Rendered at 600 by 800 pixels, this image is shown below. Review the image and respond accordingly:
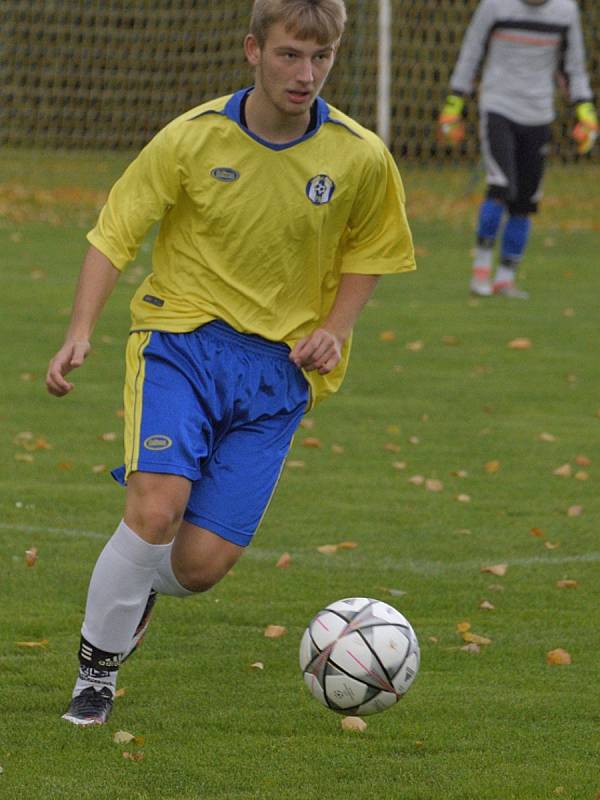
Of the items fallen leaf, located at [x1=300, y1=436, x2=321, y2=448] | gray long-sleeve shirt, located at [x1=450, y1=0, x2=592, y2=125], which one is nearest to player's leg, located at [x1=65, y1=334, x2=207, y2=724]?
fallen leaf, located at [x1=300, y1=436, x2=321, y2=448]

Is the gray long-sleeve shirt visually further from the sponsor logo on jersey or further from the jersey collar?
the sponsor logo on jersey

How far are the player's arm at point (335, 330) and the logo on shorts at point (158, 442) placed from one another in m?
0.45

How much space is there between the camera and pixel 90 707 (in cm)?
438

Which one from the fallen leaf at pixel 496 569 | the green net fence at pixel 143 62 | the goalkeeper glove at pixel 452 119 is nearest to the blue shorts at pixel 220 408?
the fallen leaf at pixel 496 569

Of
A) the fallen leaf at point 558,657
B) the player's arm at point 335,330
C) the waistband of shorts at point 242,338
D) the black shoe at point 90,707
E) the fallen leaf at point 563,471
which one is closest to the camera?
the black shoe at point 90,707

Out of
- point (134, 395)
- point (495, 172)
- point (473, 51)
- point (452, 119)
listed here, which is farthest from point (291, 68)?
point (473, 51)

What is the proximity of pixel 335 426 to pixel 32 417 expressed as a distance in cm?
174

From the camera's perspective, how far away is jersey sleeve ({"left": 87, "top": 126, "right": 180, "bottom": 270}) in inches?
176

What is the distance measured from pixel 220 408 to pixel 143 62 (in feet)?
66.4

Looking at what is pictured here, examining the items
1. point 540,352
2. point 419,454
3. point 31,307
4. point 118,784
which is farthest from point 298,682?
point 31,307

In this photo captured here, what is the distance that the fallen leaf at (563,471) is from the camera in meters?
7.88

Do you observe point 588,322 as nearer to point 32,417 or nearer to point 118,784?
point 32,417

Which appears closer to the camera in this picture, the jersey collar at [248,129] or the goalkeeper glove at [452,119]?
the jersey collar at [248,129]

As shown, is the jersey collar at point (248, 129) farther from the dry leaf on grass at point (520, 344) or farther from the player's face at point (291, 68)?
the dry leaf on grass at point (520, 344)
